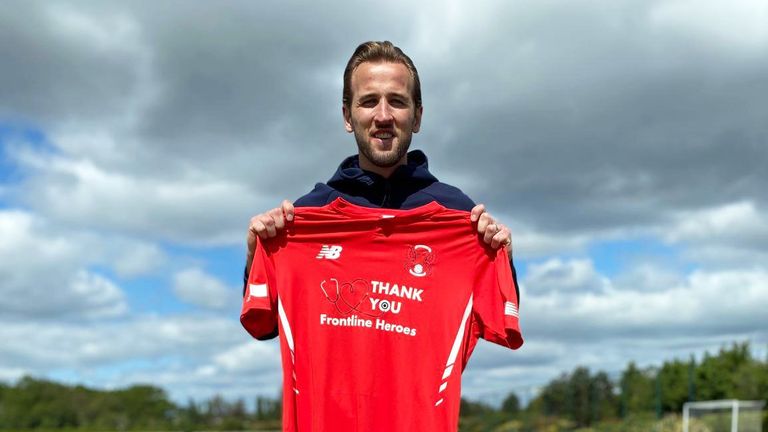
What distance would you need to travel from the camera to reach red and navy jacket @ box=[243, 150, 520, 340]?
4344 mm

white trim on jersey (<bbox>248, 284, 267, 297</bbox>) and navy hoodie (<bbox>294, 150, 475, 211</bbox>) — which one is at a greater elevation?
navy hoodie (<bbox>294, 150, 475, 211</bbox>)

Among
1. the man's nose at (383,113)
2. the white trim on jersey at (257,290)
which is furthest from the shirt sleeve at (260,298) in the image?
the man's nose at (383,113)

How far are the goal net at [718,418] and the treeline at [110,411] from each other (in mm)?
15924

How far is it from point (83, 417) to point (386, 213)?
181 feet

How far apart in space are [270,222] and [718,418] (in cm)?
2705

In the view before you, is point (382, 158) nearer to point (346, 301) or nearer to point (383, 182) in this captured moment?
point (383, 182)

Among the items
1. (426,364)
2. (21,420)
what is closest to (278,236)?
(426,364)

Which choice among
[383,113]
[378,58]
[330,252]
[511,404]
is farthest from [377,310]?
[511,404]

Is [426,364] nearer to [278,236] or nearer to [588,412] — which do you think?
[278,236]

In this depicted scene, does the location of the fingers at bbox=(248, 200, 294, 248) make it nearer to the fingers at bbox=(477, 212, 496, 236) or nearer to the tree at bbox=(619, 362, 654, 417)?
the fingers at bbox=(477, 212, 496, 236)

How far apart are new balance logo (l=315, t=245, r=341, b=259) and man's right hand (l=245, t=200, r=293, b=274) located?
23cm

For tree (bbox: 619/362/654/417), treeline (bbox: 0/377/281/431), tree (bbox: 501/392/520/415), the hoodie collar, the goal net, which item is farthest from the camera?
treeline (bbox: 0/377/281/431)

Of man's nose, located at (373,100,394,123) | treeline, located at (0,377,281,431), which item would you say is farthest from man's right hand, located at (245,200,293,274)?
treeline, located at (0,377,281,431)

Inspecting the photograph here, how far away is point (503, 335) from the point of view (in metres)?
4.23
